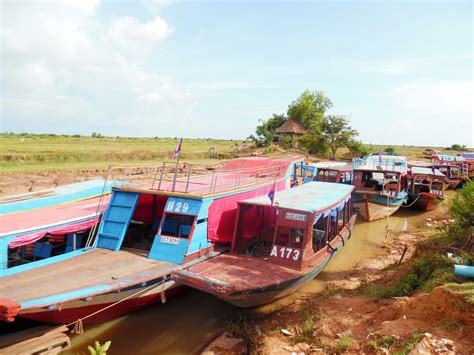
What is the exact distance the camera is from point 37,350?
5.85 meters

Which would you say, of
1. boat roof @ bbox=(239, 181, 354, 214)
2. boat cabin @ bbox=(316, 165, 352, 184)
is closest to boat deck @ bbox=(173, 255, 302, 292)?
boat roof @ bbox=(239, 181, 354, 214)

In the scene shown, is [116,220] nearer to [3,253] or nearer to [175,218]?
[175,218]

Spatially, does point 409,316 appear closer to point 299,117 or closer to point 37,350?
point 37,350

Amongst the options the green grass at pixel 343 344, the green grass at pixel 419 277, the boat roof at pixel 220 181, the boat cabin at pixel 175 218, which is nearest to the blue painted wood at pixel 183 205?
the boat cabin at pixel 175 218

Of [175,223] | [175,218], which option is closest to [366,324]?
[175,218]

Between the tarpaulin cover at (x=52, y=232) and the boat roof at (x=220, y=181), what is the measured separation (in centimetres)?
131

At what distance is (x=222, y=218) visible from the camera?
9.85 meters

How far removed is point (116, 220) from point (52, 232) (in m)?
1.56

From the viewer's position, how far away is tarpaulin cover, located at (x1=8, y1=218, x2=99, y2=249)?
318 inches

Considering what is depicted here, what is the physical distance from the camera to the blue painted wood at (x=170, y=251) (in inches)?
331

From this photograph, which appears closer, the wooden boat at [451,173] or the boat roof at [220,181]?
the boat roof at [220,181]

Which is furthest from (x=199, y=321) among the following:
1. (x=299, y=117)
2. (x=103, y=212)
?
(x=299, y=117)

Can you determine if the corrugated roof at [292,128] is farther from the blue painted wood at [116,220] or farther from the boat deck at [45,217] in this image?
the blue painted wood at [116,220]

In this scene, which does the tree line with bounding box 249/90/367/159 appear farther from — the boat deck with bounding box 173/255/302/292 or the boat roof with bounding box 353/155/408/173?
the boat deck with bounding box 173/255/302/292
